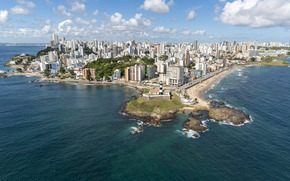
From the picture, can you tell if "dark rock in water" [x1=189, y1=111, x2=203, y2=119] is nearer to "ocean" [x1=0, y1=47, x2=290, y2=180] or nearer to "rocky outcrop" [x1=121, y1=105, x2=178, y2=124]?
"ocean" [x1=0, y1=47, x2=290, y2=180]

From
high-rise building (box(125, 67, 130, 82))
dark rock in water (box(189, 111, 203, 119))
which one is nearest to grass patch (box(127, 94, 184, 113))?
dark rock in water (box(189, 111, 203, 119))

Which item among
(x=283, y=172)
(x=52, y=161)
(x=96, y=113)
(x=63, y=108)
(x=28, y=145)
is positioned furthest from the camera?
(x=63, y=108)

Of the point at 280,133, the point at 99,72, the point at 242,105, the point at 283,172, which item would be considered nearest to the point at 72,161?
the point at 283,172

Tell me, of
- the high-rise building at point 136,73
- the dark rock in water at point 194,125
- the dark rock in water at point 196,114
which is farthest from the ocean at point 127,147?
the high-rise building at point 136,73

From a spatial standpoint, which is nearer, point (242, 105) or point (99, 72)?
point (242, 105)

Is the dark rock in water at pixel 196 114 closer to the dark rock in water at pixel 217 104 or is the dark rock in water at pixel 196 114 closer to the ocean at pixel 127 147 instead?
the ocean at pixel 127 147

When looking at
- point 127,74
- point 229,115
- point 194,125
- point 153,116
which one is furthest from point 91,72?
point 229,115

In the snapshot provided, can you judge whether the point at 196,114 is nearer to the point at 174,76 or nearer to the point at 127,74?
the point at 174,76

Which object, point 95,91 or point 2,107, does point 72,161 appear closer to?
point 2,107
